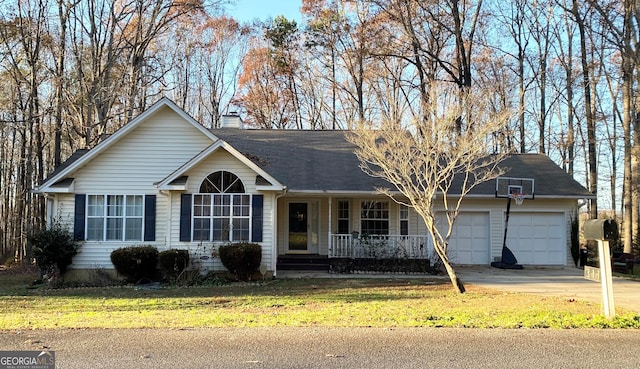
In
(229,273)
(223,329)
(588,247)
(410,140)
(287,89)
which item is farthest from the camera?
(287,89)

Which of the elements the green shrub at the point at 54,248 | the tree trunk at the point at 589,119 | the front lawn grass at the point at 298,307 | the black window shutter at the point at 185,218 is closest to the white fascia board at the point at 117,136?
the green shrub at the point at 54,248

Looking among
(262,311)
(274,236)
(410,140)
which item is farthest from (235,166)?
(262,311)

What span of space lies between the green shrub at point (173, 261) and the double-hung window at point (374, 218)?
6447 mm

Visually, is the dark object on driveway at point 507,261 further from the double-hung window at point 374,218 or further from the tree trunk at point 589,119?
the tree trunk at point 589,119

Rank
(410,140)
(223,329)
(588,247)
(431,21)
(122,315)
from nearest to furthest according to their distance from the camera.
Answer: (223,329)
(122,315)
(410,140)
(588,247)
(431,21)

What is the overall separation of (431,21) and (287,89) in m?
10.5

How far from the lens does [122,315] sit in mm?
8508

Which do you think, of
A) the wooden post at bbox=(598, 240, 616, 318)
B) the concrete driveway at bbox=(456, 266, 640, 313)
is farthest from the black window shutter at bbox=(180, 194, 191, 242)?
the wooden post at bbox=(598, 240, 616, 318)

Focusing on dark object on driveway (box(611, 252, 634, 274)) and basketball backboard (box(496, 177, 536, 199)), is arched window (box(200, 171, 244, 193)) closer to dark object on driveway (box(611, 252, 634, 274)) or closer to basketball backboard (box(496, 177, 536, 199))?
basketball backboard (box(496, 177, 536, 199))

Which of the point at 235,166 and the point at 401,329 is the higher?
the point at 235,166

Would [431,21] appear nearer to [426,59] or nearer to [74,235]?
[426,59]

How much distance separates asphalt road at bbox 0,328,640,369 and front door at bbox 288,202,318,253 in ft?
33.7

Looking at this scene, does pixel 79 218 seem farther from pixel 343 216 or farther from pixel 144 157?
pixel 343 216

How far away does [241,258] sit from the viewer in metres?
13.5
